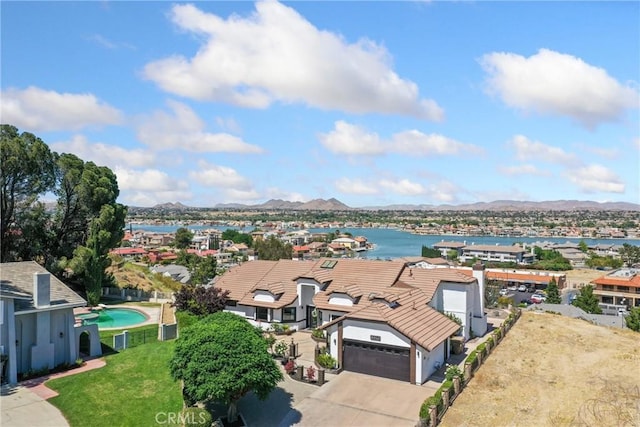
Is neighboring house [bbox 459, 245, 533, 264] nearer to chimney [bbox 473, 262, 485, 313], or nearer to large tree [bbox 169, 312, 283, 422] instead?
chimney [bbox 473, 262, 485, 313]

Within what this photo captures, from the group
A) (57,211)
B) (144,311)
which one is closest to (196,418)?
(144,311)

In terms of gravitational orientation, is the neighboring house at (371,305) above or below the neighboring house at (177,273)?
above

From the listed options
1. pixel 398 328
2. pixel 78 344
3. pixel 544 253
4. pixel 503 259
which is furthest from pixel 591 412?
pixel 544 253

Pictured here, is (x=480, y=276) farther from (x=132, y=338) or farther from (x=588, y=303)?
(x=588, y=303)

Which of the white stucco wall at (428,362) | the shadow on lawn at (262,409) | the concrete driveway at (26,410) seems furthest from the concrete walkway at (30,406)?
the white stucco wall at (428,362)

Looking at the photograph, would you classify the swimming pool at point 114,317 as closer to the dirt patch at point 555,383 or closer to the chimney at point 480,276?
the chimney at point 480,276

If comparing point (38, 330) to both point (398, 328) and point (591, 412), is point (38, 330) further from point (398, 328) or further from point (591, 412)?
point (591, 412)
